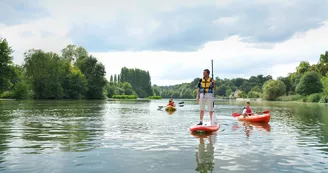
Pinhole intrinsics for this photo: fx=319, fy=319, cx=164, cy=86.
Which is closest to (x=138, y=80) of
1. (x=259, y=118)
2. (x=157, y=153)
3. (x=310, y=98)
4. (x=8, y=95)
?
(x=8, y=95)

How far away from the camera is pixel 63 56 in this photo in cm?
10519

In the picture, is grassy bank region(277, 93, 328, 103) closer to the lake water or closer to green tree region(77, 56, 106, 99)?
green tree region(77, 56, 106, 99)

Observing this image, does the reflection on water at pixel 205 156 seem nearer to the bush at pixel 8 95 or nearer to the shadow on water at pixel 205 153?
the shadow on water at pixel 205 153

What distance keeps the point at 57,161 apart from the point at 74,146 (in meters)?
2.43

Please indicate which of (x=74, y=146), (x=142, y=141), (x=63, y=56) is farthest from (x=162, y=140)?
(x=63, y=56)

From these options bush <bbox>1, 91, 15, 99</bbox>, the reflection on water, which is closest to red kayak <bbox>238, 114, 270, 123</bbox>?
the reflection on water

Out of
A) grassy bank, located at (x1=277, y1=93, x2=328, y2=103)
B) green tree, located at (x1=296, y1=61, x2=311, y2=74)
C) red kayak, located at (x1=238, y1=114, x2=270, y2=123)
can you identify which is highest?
green tree, located at (x1=296, y1=61, x2=311, y2=74)

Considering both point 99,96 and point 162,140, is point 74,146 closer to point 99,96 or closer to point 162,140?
point 162,140

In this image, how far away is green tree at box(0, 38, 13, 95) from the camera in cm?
5775

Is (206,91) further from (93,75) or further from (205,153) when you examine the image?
(93,75)

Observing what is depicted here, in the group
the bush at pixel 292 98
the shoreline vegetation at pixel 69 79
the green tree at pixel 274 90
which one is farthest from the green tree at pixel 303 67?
the bush at pixel 292 98

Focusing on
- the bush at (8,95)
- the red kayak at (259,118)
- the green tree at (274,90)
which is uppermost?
the green tree at (274,90)

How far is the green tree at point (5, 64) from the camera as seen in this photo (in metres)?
57.8

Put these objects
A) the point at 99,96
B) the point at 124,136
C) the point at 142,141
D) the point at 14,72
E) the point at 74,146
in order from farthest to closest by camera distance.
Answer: the point at 99,96 < the point at 14,72 < the point at 124,136 < the point at 142,141 < the point at 74,146
